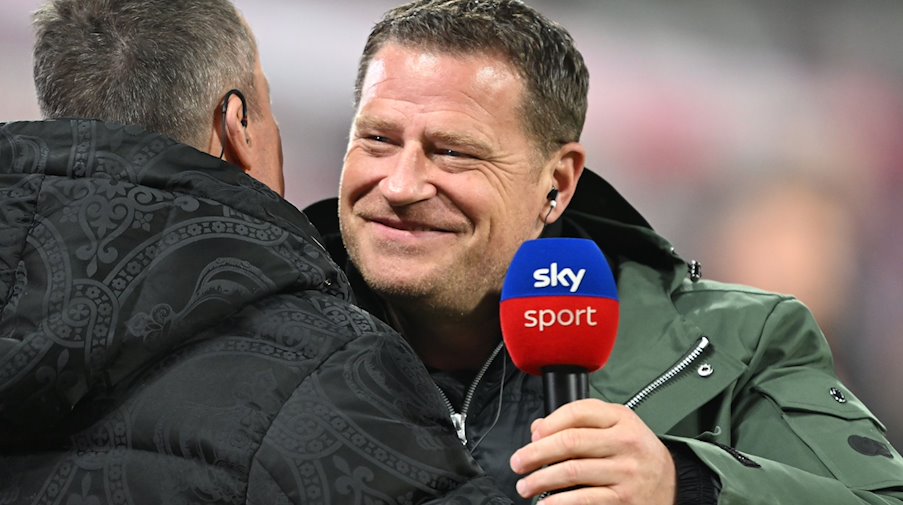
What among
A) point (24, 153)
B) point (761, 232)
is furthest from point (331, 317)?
point (761, 232)

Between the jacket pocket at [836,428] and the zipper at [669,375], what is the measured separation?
0.11 m

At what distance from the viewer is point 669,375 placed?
190 cm

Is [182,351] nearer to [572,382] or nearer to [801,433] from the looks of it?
[572,382]

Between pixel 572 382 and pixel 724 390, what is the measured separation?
0.72 metres

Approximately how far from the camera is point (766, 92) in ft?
13.4

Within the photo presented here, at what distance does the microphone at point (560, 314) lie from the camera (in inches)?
49.5

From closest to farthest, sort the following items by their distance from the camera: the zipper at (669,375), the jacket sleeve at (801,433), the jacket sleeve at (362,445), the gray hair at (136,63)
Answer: the jacket sleeve at (362,445) < the gray hair at (136,63) < the jacket sleeve at (801,433) < the zipper at (669,375)

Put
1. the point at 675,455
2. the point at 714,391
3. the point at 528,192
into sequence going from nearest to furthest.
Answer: the point at 675,455, the point at 714,391, the point at 528,192

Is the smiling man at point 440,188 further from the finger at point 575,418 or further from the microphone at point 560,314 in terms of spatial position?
the finger at point 575,418

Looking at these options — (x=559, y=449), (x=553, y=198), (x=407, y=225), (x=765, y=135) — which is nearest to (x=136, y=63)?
(x=559, y=449)

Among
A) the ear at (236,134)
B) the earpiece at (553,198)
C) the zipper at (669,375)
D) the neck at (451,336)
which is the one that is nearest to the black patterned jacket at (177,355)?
the ear at (236,134)

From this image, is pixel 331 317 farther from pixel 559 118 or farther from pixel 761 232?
pixel 761 232

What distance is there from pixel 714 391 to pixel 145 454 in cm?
106

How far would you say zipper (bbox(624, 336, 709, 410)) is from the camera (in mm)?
1883
